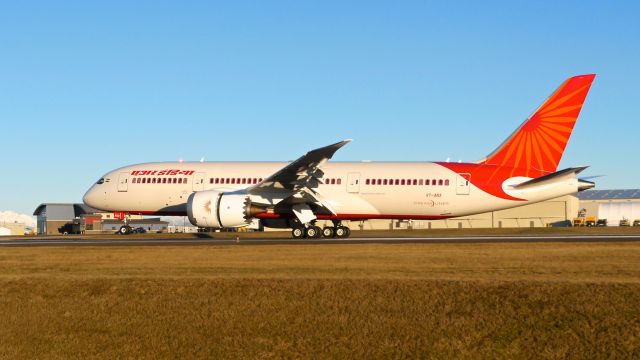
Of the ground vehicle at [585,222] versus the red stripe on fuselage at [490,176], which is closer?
the red stripe on fuselage at [490,176]

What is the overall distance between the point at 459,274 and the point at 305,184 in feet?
67.4

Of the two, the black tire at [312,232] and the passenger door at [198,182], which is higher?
the passenger door at [198,182]

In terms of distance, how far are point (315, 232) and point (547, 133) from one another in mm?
14105

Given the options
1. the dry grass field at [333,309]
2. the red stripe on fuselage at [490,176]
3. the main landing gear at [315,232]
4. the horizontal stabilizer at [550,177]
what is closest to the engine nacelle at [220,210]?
the main landing gear at [315,232]

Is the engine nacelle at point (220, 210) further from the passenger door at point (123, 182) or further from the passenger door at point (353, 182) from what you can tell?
the passenger door at point (123, 182)

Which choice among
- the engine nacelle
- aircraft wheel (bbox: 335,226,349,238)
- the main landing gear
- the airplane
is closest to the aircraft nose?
the airplane

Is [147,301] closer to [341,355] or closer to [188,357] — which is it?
[188,357]

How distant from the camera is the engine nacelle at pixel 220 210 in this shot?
37875 mm

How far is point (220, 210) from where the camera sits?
37875mm

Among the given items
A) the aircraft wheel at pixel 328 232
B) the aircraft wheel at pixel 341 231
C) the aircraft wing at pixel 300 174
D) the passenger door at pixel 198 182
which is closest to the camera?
the aircraft wing at pixel 300 174

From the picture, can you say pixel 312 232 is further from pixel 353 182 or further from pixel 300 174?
pixel 353 182

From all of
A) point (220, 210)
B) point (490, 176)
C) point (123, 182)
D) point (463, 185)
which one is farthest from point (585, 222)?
point (220, 210)

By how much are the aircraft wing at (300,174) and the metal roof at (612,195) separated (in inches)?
3879

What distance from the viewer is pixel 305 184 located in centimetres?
4169
